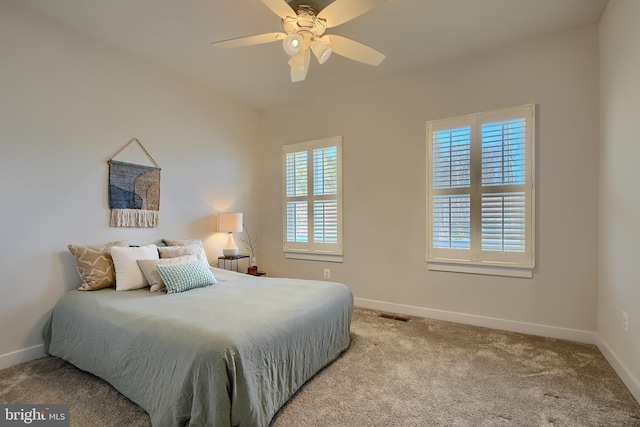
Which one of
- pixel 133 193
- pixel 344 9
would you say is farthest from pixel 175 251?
pixel 344 9

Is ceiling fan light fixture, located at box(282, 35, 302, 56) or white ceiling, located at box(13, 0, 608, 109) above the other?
white ceiling, located at box(13, 0, 608, 109)

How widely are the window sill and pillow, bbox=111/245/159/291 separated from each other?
2.82m

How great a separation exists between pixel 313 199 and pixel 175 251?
186cm

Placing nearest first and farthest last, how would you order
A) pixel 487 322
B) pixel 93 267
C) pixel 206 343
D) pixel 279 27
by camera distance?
pixel 206 343 → pixel 93 267 → pixel 279 27 → pixel 487 322

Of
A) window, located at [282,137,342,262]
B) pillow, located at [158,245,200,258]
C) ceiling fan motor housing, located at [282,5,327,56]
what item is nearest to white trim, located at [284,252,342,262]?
window, located at [282,137,342,262]

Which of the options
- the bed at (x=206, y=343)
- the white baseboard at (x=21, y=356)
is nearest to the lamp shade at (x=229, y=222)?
the bed at (x=206, y=343)

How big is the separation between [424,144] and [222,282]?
2537mm

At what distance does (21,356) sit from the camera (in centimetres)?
239

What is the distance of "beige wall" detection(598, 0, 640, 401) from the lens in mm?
1976

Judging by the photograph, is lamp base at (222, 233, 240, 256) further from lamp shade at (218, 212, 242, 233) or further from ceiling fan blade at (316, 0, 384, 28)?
ceiling fan blade at (316, 0, 384, 28)

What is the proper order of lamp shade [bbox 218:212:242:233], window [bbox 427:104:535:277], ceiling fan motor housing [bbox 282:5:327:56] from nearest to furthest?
ceiling fan motor housing [bbox 282:5:327:56], window [bbox 427:104:535:277], lamp shade [bbox 218:212:242:233]

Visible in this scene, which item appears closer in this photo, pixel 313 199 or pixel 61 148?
pixel 61 148

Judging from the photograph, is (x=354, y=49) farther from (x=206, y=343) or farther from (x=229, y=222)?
(x=229, y=222)

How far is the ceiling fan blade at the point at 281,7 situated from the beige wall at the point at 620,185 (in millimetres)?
2164
